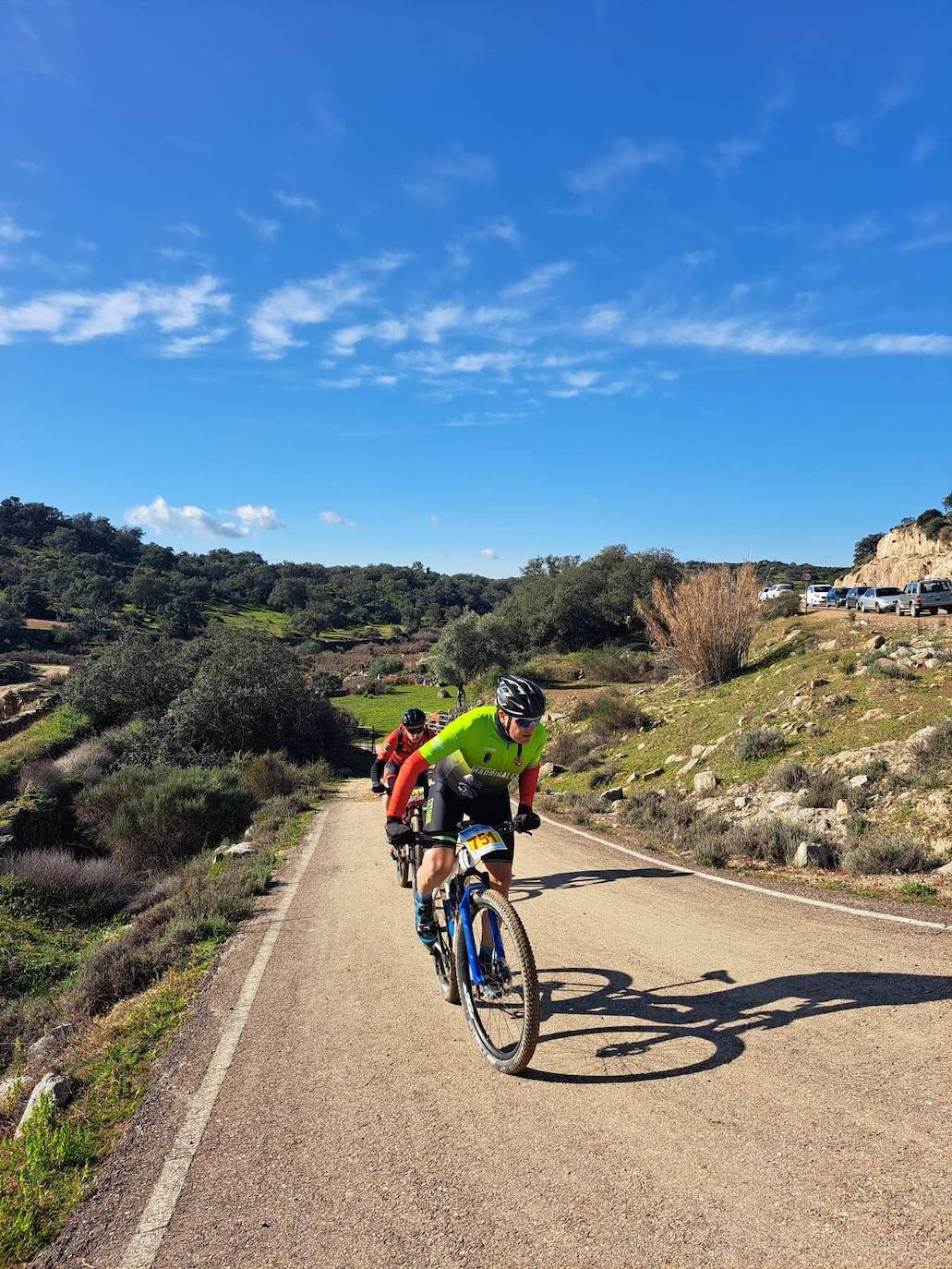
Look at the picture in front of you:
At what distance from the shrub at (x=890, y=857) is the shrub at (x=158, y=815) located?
12.1 metres

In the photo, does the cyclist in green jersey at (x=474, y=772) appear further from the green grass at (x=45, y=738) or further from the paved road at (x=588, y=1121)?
the green grass at (x=45, y=738)

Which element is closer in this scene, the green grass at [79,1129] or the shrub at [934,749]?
the green grass at [79,1129]

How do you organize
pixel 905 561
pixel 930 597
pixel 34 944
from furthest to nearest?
pixel 905 561 → pixel 930 597 → pixel 34 944

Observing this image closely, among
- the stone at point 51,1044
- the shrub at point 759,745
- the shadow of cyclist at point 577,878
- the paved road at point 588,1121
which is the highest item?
the shrub at point 759,745

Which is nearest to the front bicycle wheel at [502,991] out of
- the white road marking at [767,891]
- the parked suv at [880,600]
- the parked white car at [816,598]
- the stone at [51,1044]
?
the stone at [51,1044]

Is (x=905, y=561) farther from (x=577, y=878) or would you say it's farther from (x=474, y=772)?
(x=474, y=772)

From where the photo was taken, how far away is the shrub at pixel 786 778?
1152 cm

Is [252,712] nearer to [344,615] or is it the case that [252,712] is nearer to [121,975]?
[121,975]

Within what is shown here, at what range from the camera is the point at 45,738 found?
81.6 feet

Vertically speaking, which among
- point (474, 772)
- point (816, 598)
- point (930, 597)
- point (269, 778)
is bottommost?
point (269, 778)

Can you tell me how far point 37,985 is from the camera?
7.81 meters

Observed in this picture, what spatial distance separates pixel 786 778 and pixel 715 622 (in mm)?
11273

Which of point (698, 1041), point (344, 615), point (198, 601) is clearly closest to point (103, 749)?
point (698, 1041)

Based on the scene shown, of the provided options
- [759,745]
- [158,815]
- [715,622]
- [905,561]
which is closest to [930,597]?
[715,622]
